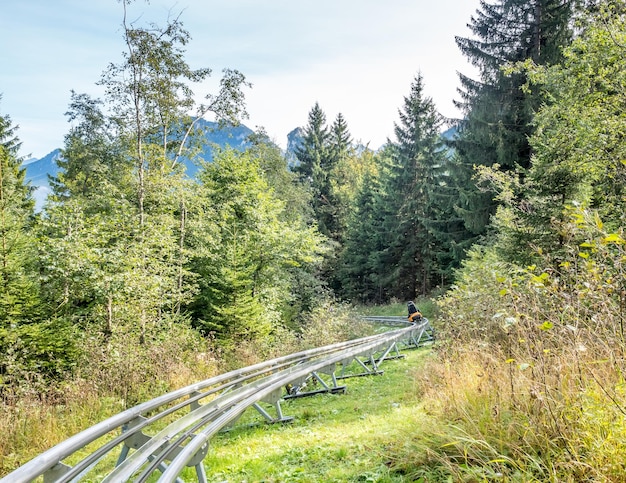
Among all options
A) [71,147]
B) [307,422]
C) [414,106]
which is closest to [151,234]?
[307,422]

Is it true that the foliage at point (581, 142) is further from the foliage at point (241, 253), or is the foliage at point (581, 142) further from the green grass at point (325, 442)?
the foliage at point (241, 253)

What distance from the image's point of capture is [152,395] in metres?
8.80

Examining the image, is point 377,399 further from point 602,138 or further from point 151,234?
point 151,234

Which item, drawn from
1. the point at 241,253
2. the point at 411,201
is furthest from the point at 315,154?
the point at 241,253

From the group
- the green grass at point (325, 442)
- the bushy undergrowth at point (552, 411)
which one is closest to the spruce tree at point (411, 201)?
the green grass at point (325, 442)

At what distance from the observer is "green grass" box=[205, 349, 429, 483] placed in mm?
4078

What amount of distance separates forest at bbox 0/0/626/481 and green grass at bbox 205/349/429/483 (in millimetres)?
495

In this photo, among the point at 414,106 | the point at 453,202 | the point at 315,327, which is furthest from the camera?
the point at 414,106

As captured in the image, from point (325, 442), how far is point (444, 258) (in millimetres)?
30346

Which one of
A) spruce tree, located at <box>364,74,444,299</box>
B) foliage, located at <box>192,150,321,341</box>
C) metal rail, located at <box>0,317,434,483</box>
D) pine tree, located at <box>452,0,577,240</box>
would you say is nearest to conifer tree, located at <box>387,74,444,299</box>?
spruce tree, located at <box>364,74,444,299</box>

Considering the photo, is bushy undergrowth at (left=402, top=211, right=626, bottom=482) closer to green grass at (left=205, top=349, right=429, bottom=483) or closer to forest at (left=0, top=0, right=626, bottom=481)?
forest at (left=0, top=0, right=626, bottom=481)

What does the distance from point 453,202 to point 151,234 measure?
22.2 m

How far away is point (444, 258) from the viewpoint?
33.3m

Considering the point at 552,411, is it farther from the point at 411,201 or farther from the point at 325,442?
the point at 411,201
